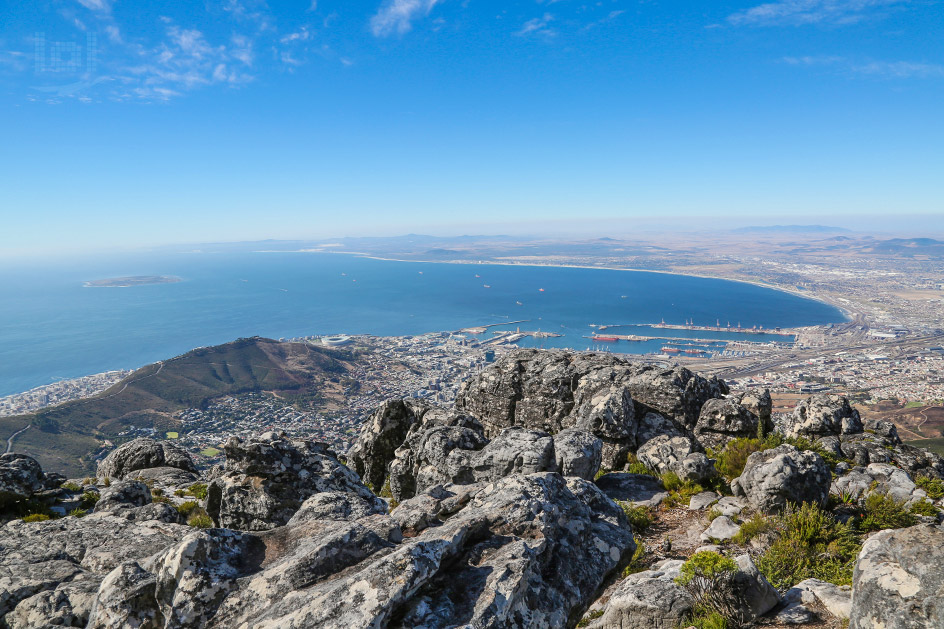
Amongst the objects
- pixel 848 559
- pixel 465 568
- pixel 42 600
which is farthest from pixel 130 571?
pixel 848 559

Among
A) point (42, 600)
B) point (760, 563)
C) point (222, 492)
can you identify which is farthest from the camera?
point (222, 492)

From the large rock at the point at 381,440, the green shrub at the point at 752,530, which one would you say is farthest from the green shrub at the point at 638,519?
the large rock at the point at 381,440

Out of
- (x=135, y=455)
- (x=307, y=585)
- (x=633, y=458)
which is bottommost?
(x=135, y=455)

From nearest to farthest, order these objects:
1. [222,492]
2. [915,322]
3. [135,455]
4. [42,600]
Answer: [42,600] → [222,492] → [135,455] → [915,322]

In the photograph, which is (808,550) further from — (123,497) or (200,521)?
(123,497)

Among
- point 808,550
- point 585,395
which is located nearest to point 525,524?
point 808,550

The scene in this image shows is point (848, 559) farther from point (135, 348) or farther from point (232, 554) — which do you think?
point (135, 348)

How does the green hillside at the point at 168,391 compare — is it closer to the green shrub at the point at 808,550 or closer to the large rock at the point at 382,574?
the large rock at the point at 382,574
